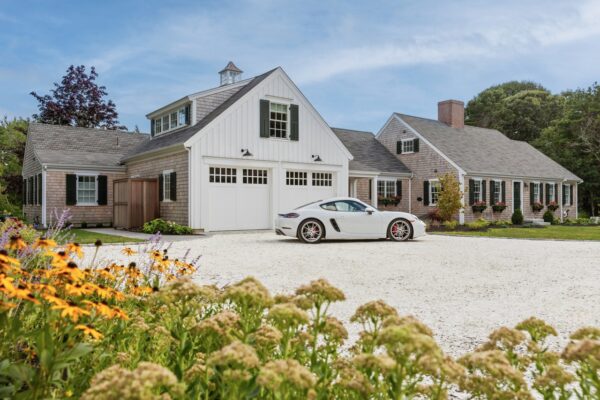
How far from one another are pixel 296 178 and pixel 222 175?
3.38 m

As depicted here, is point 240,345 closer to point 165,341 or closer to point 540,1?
point 165,341

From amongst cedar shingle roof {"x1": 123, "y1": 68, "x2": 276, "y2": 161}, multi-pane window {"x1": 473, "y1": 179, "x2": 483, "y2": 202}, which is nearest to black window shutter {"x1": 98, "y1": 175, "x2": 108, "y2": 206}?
cedar shingle roof {"x1": 123, "y1": 68, "x2": 276, "y2": 161}

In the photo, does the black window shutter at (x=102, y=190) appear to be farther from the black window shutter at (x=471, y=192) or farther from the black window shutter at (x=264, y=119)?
the black window shutter at (x=471, y=192)

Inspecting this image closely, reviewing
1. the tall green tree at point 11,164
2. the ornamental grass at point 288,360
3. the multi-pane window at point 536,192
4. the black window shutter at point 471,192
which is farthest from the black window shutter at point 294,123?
the multi-pane window at point 536,192

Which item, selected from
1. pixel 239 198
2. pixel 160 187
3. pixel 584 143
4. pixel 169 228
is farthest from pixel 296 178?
pixel 584 143

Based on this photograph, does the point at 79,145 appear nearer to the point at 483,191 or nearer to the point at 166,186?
the point at 166,186

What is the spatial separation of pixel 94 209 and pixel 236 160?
330 inches

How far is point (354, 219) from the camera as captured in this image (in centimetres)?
1444

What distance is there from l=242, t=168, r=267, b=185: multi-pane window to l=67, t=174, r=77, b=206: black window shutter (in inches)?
334

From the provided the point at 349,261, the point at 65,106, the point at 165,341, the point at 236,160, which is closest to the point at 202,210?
the point at 236,160

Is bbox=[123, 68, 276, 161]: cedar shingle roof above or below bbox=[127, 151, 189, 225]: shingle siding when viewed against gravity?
above

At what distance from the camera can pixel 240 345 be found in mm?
1506

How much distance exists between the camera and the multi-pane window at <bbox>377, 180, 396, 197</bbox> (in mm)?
27828

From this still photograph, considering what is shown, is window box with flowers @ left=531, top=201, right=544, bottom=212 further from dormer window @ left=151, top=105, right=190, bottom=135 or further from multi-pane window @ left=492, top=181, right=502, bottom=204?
dormer window @ left=151, top=105, right=190, bottom=135
